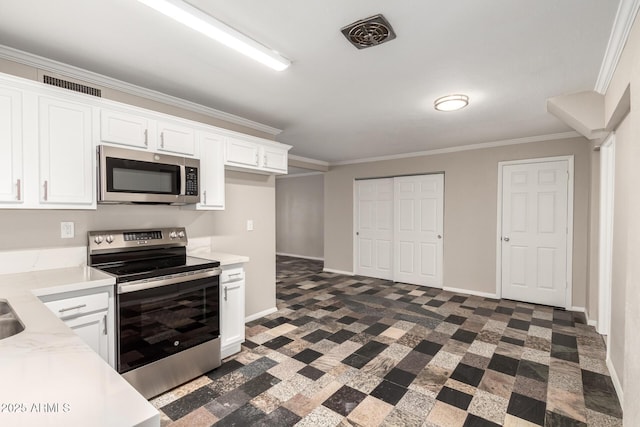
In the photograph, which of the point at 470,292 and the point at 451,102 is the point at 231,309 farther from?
the point at 470,292

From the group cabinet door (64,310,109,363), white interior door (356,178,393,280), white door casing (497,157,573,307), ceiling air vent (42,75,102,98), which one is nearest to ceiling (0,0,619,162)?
ceiling air vent (42,75,102,98)

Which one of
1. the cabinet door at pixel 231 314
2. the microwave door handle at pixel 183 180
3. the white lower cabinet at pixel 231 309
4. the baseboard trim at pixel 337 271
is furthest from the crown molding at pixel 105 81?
the baseboard trim at pixel 337 271

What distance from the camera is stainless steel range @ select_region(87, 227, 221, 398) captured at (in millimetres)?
2074

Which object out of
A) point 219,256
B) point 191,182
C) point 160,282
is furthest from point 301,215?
point 160,282

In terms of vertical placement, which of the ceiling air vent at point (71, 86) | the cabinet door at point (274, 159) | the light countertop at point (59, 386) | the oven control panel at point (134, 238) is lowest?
the light countertop at point (59, 386)

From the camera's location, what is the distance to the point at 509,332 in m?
3.46

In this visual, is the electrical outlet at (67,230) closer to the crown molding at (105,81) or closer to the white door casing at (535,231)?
the crown molding at (105,81)

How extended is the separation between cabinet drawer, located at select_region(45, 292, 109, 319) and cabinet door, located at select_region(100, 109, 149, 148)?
1.13 meters

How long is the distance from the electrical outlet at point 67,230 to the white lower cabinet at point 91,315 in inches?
27.6

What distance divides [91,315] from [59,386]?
1.42 meters

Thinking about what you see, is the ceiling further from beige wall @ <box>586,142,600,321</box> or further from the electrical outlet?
the electrical outlet

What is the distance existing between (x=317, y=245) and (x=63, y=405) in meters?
7.70

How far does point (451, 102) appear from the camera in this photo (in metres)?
2.92

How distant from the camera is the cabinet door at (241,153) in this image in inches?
123
